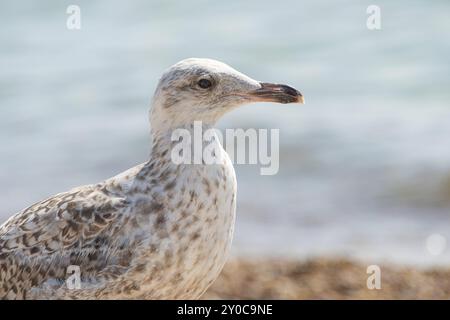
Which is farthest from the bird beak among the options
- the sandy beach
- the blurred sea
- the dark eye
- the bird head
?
the blurred sea

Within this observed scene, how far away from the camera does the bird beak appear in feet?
18.0

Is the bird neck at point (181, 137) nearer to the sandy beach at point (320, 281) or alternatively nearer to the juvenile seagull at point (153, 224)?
the juvenile seagull at point (153, 224)

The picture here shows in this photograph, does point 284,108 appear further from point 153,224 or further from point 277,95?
point 153,224

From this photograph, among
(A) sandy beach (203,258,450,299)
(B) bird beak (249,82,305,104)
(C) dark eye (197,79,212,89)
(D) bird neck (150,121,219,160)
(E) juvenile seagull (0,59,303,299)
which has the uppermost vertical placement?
(C) dark eye (197,79,212,89)

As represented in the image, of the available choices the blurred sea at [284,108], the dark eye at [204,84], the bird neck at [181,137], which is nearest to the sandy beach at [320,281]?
the blurred sea at [284,108]

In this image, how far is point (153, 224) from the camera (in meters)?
5.20

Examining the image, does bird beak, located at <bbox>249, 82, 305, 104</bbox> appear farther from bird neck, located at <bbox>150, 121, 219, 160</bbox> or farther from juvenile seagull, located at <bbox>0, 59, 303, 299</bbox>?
bird neck, located at <bbox>150, 121, 219, 160</bbox>

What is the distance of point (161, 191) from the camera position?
17.4 ft

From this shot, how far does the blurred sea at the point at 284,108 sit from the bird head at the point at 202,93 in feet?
10.6

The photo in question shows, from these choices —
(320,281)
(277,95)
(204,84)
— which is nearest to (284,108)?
(320,281)

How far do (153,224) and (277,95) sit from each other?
90 centimetres

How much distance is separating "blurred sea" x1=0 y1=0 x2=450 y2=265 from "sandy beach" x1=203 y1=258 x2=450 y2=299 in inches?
12.7

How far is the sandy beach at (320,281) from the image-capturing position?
764 cm

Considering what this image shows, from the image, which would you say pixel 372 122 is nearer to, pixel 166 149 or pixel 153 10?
pixel 153 10
